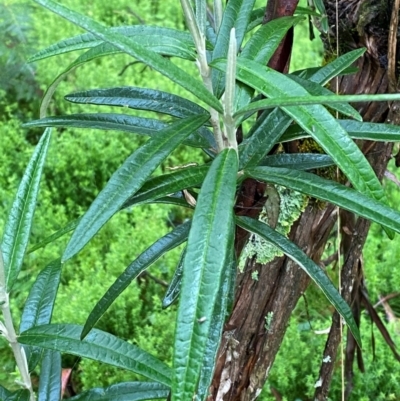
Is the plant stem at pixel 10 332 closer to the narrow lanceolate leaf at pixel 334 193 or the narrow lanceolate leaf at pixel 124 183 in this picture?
the narrow lanceolate leaf at pixel 124 183

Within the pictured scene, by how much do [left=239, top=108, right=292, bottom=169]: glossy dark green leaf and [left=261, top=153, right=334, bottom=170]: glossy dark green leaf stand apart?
42mm

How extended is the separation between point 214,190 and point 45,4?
0.63 ft

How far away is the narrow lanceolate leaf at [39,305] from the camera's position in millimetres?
658

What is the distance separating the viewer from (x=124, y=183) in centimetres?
44

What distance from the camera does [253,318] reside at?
724 mm

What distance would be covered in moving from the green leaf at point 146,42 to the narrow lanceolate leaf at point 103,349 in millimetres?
284

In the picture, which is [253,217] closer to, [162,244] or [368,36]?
[162,244]

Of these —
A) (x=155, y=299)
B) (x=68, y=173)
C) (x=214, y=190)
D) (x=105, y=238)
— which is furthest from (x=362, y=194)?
(x=68, y=173)

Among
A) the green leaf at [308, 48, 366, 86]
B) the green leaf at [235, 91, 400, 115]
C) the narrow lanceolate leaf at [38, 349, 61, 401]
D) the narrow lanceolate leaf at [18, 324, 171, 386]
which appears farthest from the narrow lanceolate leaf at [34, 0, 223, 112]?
the narrow lanceolate leaf at [38, 349, 61, 401]

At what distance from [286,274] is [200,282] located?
0.35 meters

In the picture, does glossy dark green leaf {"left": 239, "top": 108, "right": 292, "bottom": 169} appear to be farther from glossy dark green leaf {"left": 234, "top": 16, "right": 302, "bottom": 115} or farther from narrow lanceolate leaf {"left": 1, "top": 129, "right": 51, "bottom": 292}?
narrow lanceolate leaf {"left": 1, "top": 129, "right": 51, "bottom": 292}

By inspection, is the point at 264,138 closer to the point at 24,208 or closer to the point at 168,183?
the point at 168,183

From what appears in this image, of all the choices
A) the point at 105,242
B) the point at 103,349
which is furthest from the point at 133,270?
the point at 105,242

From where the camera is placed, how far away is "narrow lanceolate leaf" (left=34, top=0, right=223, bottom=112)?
40cm
